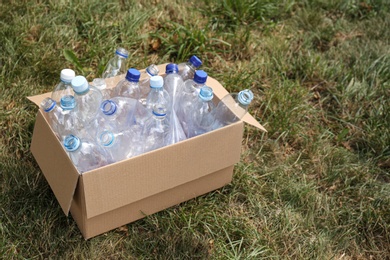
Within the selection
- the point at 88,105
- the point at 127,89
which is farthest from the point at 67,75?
the point at 127,89

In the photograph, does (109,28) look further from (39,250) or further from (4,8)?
(39,250)

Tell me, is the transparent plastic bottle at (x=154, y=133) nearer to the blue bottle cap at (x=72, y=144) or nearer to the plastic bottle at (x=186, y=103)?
the plastic bottle at (x=186, y=103)

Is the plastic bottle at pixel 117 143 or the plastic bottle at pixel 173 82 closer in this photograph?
the plastic bottle at pixel 117 143

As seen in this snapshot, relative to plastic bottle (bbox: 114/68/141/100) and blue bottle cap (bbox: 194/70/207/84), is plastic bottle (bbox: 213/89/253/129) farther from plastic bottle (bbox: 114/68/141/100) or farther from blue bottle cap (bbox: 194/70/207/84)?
plastic bottle (bbox: 114/68/141/100)

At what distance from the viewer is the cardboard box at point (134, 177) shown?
5.96ft

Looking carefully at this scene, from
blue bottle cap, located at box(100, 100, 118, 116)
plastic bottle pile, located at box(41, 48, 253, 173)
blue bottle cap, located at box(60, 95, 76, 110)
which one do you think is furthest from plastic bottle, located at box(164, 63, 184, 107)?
blue bottle cap, located at box(60, 95, 76, 110)

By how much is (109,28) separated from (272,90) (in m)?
1.04

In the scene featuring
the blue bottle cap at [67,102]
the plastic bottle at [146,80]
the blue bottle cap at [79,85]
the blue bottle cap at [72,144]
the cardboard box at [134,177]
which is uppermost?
the blue bottle cap at [79,85]

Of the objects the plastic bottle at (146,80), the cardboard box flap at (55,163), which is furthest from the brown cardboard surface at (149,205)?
the plastic bottle at (146,80)

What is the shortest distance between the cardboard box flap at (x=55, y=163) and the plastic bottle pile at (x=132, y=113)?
0.04m

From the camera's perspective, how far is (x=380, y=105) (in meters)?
2.77

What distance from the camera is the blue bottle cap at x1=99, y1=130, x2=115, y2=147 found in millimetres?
1883

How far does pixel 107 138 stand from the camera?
6.18ft

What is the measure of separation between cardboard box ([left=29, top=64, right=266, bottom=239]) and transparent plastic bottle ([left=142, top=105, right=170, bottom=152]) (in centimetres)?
15
